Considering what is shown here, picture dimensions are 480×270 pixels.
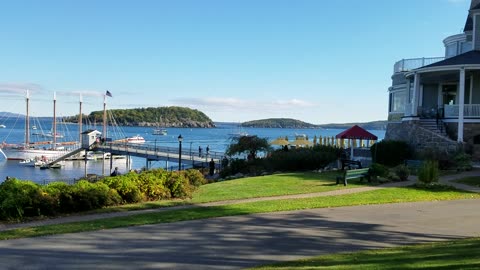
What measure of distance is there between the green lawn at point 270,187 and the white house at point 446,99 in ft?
29.5

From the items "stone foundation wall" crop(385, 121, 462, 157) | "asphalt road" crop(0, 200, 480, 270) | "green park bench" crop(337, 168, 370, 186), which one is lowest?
"asphalt road" crop(0, 200, 480, 270)

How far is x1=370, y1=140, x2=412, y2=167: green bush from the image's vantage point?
1104 inches

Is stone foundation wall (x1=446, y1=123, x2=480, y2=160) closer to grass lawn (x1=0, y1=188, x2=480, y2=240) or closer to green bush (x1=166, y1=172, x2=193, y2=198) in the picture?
grass lawn (x1=0, y1=188, x2=480, y2=240)

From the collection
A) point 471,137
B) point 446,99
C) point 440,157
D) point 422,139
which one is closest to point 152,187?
point 440,157

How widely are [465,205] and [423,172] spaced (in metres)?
3.84

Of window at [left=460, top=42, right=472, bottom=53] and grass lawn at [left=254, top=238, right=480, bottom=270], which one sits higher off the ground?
window at [left=460, top=42, right=472, bottom=53]

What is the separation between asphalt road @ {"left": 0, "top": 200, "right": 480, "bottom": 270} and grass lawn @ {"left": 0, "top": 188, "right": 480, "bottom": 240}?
1.82 feet

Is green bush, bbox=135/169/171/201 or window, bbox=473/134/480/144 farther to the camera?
window, bbox=473/134/480/144

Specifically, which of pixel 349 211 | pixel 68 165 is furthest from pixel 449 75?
pixel 68 165

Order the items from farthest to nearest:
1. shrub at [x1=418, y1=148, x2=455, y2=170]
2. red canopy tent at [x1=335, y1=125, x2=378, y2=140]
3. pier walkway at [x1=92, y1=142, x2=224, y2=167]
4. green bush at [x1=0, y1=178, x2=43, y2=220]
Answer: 1. pier walkway at [x1=92, y1=142, x2=224, y2=167]
2. red canopy tent at [x1=335, y1=125, x2=378, y2=140]
3. shrub at [x1=418, y1=148, x2=455, y2=170]
4. green bush at [x1=0, y1=178, x2=43, y2=220]

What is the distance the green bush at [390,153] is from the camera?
92.0 ft

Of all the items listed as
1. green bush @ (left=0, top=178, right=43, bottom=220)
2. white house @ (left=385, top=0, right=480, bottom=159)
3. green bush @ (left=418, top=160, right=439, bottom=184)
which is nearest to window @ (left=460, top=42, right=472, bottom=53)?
white house @ (left=385, top=0, right=480, bottom=159)

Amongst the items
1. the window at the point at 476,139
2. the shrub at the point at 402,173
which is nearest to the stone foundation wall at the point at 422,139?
the window at the point at 476,139

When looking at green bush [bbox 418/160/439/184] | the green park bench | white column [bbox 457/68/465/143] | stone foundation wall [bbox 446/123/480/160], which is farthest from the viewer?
white column [bbox 457/68/465/143]
